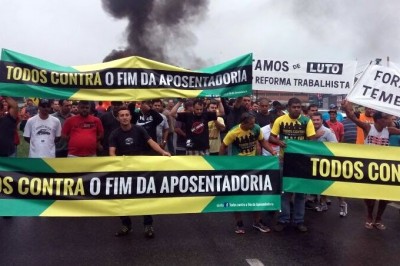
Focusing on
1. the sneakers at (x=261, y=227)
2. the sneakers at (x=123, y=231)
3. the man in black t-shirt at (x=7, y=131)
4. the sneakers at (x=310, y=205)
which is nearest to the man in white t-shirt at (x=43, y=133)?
the man in black t-shirt at (x=7, y=131)

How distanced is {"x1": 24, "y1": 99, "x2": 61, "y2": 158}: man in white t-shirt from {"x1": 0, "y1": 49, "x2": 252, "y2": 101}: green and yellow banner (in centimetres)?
141

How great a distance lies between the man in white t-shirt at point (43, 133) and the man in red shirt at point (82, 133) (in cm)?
26

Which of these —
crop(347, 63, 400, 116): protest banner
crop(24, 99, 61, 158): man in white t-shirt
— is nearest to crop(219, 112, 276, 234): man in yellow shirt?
crop(347, 63, 400, 116): protest banner

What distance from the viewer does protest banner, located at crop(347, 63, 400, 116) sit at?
568cm

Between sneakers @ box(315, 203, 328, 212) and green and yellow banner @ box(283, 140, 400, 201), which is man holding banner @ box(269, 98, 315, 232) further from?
sneakers @ box(315, 203, 328, 212)

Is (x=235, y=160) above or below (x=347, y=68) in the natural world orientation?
below

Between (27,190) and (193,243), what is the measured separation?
80.6 inches

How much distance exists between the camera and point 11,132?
666 cm

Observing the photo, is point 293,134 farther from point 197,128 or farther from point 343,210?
point 197,128

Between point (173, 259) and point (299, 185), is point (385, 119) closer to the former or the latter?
point (299, 185)

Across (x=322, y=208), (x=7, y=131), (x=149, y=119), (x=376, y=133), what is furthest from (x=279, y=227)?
(x=7, y=131)

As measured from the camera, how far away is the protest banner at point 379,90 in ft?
18.6

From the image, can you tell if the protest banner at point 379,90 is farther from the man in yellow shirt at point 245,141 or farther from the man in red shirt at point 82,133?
the man in red shirt at point 82,133

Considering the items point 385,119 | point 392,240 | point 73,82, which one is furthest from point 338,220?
point 73,82
